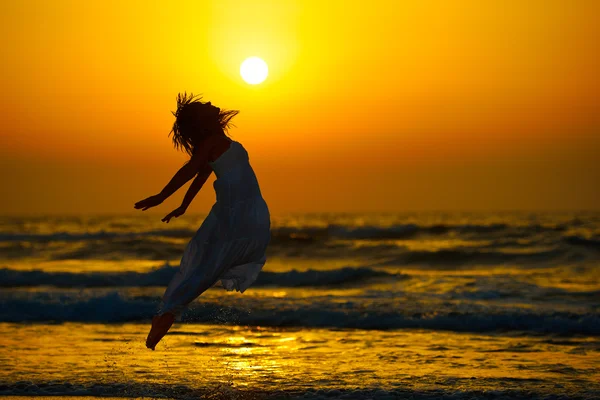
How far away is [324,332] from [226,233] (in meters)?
7.05

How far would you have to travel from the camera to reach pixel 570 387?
8.90m

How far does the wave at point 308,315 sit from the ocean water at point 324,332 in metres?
0.04

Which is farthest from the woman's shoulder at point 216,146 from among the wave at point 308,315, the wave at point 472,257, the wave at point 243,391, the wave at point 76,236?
the wave at point 76,236

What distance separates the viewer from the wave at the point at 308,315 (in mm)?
14133

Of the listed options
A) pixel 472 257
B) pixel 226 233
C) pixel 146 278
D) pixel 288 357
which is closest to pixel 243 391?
pixel 288 357

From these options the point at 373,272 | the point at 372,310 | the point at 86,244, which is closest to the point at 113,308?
the point at 372,310

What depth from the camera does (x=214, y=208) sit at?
662 cm

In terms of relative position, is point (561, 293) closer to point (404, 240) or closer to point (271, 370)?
point (271, 370)

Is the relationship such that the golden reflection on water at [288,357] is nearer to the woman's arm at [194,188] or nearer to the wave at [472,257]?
the woman's arm at [194,188]

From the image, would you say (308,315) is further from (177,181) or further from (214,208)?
(177,181)

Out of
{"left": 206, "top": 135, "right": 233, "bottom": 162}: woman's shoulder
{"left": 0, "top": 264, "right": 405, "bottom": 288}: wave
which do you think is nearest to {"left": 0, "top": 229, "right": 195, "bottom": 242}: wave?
{"left": 0, "top": 264, "right": 405, "bottom": 288}: wave

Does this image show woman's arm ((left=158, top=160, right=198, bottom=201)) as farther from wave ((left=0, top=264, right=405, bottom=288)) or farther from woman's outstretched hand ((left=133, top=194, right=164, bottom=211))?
wave ((left=0, top=264, right=405, bottom=288))

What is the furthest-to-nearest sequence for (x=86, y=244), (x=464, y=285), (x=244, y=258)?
(x=86, y=244) < (x=464, y=285) < (x=244, y=258)

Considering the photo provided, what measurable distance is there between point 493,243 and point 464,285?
523 inches
